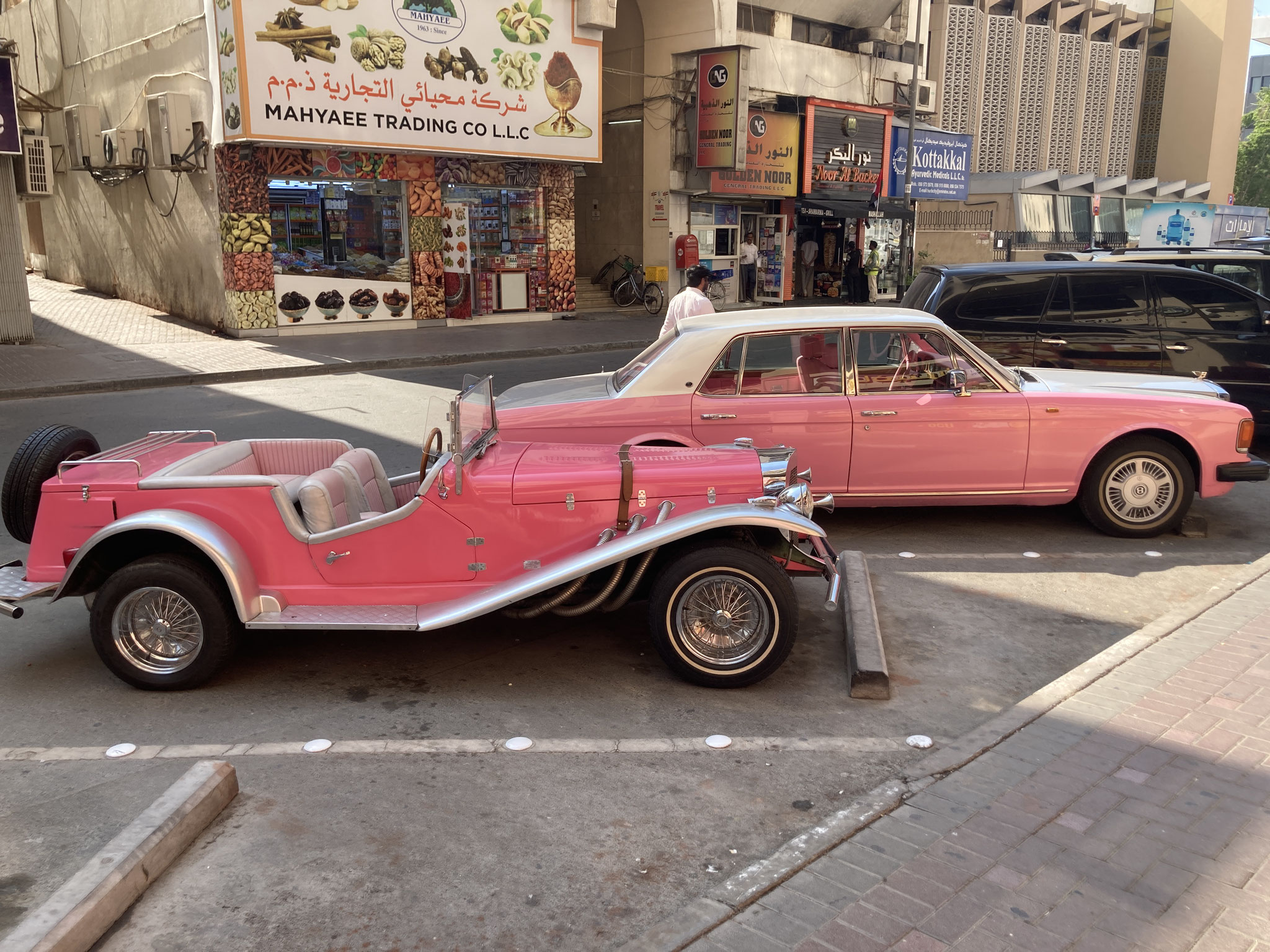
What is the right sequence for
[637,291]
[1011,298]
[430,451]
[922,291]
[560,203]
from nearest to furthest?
[430,451] → [1011,298] → [922,291] → [560,203] → [637,291]

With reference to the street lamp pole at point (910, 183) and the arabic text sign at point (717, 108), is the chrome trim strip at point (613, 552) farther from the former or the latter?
the street lamp pole at point (910, 183)

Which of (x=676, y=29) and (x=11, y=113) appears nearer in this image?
(x=11, y=113)

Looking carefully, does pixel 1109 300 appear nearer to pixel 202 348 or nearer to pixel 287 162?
pixel 202 348

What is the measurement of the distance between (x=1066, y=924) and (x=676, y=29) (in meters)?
25.7

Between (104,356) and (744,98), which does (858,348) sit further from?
(744,98)

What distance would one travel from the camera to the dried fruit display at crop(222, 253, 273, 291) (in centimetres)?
1852

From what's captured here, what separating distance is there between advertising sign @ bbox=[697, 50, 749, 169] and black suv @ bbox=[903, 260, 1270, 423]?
1646 cm

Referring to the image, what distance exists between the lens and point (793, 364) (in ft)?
22.7

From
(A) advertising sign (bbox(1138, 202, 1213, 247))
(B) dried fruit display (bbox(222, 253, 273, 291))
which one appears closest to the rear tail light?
(B) dried fruit display (bbox(222, 253, 273, 291))

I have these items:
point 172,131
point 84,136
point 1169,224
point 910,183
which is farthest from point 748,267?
point 1169,224

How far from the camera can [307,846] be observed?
3.50 metres

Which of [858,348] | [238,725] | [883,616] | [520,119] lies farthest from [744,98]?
[238,725]

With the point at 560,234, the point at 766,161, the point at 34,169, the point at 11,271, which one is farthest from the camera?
the point at 766,161

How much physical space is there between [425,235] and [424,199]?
27.9 inches
